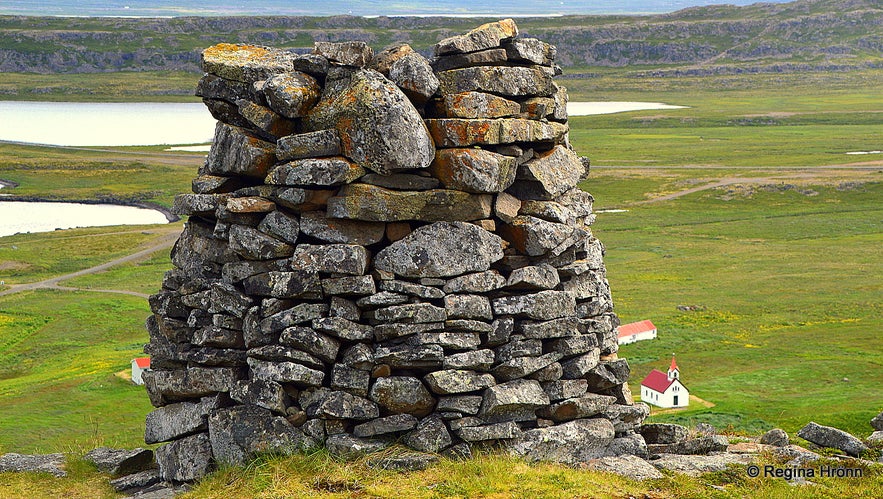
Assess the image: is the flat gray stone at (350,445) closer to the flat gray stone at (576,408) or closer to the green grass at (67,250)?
the flat gray stone at (576,408)

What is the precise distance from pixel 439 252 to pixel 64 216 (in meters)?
125

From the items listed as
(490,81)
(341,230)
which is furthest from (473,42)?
(341,230)

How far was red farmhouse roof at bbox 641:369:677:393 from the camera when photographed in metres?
46.6

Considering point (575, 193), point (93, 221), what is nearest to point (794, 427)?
point (575, 193)

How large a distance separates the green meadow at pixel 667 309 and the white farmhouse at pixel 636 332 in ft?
3.31

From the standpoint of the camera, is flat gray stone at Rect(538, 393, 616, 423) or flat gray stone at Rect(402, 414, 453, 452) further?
flat gray stone at Rect(538, 393, 616, 423)

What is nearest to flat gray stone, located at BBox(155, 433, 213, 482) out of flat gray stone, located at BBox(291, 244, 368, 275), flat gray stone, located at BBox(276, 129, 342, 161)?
flat gray stone, located at BBox(291, 244, 368, 275)

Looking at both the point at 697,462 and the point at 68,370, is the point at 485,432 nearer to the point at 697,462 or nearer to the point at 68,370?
the point at 697,462

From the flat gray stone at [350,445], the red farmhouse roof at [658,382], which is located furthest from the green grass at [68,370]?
the red farmhouse roof at [658,382]

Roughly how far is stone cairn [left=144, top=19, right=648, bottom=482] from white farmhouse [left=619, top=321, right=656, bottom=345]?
43743mm

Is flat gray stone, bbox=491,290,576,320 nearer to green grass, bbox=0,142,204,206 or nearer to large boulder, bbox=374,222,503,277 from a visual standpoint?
large boulder, bbox=374,222,503,277

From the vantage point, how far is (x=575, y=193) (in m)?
19.5

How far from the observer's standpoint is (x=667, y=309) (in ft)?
239

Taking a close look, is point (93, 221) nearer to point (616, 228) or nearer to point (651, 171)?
point (616, 228)
